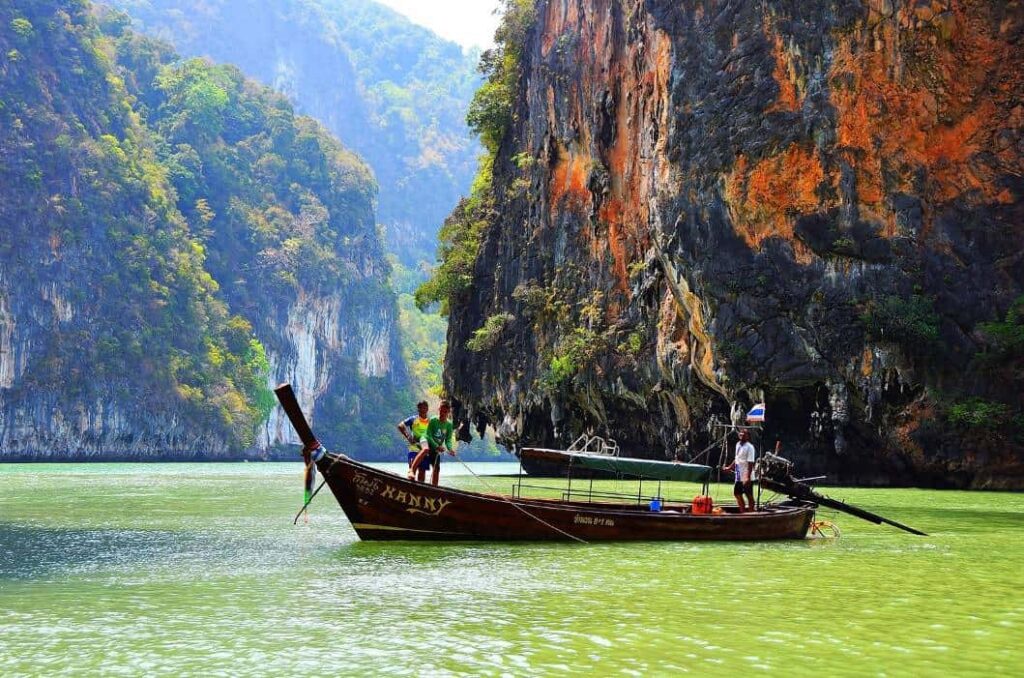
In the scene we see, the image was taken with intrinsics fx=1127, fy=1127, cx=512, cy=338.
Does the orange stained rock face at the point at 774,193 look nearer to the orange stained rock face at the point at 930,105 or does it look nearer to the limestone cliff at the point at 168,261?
the orange stained rock face at the point at 930,105

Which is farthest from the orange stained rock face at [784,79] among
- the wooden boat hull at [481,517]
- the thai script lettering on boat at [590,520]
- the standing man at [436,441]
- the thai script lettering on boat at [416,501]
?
the thai script lettering on boat at [416,501]

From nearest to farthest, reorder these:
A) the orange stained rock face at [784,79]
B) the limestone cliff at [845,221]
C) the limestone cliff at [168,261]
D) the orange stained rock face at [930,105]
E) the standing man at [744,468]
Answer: the standing man at [744,468] → the limestone cliff at [845,221] → the orange stained rock face at [930,105] → the orange stained rock face at [784,79] → the limestone cliff at [168,261]

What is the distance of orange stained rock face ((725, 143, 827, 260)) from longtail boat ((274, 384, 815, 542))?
17804 millimetres

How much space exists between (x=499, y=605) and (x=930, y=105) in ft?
86.5

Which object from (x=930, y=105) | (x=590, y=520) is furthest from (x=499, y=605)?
(x=930, y=105)

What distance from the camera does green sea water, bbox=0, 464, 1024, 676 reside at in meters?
7.46

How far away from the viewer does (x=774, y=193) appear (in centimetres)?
3241

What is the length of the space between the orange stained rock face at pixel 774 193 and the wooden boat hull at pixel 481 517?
1803 cm

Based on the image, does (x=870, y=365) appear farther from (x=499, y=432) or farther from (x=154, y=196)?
(x=154, y=196)

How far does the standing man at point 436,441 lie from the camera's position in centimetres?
1560

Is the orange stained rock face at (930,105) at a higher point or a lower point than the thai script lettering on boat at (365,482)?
higher

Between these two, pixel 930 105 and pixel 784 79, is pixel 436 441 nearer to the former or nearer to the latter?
pixel 784 79

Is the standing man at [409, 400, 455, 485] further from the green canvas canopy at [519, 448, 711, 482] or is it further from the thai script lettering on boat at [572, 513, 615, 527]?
the thai script lettering on boat at [572, 513, 615, 527]

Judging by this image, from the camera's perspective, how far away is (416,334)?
447 ft
